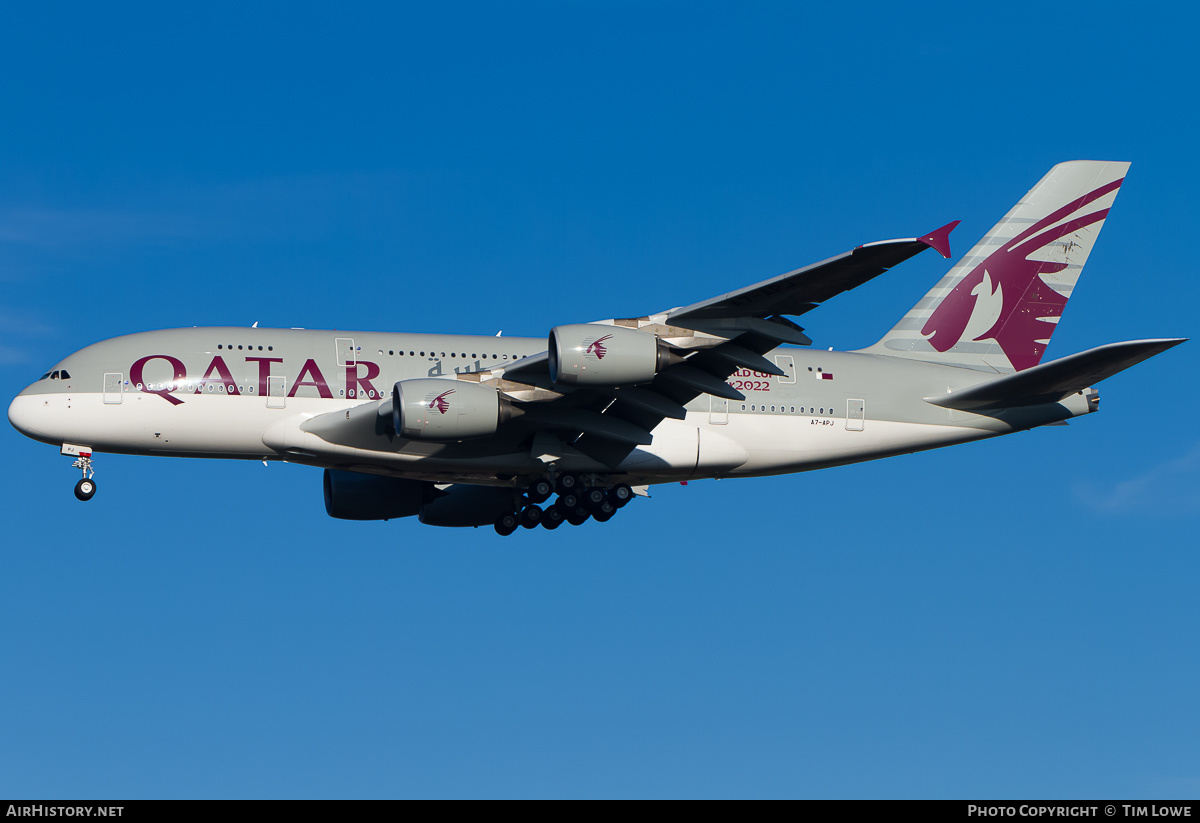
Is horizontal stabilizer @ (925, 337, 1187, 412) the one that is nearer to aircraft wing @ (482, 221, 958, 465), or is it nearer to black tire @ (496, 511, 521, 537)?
aircraft wing @ (482, 221, 958, 465)

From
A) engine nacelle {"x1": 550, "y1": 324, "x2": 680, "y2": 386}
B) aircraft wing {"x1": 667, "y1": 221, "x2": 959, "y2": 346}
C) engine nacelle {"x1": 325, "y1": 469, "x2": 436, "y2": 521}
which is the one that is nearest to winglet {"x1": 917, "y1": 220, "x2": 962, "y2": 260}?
aircraft wing {"x1": 667, "y1": 221, "x2": 959, "y2": 346}

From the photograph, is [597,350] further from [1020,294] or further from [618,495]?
[1020,294]

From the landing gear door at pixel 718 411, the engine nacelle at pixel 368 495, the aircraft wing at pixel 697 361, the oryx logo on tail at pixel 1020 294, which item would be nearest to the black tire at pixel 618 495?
the aircraft wing at pixel 697 361

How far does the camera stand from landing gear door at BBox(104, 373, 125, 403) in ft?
103

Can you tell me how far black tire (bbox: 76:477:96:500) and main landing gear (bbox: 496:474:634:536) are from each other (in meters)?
9.90

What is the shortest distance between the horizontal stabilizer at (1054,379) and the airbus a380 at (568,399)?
0.21 feet

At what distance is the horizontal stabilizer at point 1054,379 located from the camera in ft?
98.1

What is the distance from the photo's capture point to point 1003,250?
38375 millimetres

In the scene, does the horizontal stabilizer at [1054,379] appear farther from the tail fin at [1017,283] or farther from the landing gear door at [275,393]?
the landing gear door at [275,393]

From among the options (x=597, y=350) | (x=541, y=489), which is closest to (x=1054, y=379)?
(x=597, y=350)

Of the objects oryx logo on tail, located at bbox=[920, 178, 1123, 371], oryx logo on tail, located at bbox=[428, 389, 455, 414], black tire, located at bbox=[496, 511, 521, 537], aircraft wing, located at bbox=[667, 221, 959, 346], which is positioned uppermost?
oryx logo on tail, located at bbox=[920, 178, 1123, 371]

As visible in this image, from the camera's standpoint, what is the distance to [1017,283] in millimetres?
38094

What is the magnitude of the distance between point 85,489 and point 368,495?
7.23 m

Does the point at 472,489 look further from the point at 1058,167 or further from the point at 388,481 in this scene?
the point at 1058,167
